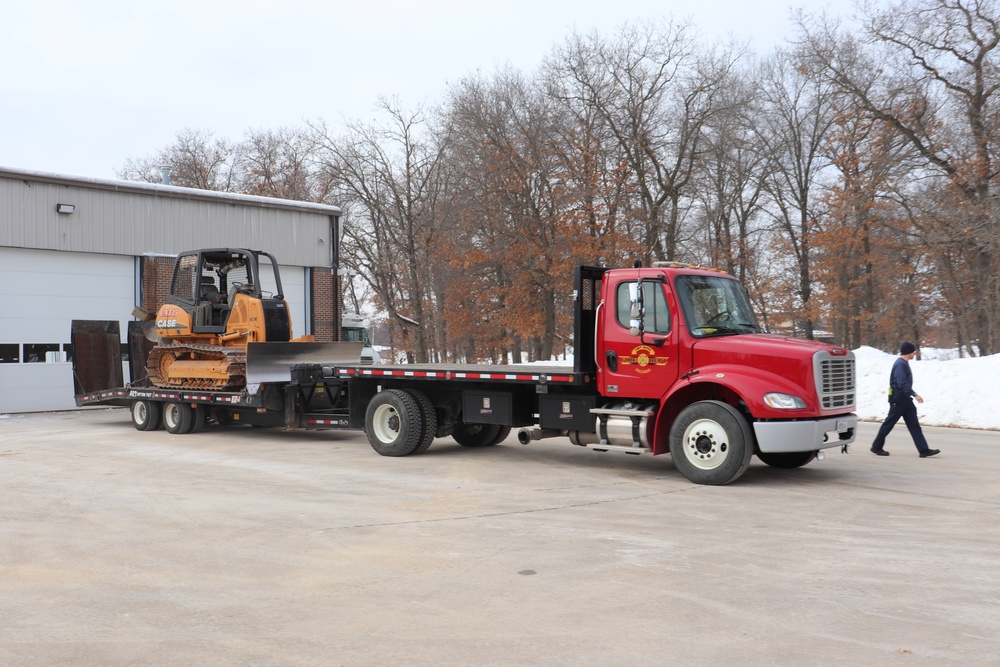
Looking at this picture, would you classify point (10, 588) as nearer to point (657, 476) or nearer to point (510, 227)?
point (657, 476)

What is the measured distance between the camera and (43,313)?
908 inches

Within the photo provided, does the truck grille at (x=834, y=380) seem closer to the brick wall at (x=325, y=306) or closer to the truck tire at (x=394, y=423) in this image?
the truck tire at (x=394, y=423)

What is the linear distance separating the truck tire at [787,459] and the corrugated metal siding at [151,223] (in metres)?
18.7

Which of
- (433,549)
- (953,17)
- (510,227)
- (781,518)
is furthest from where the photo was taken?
(510,227)

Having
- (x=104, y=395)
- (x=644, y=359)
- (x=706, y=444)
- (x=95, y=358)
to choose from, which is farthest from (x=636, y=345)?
(x=95, y=358)

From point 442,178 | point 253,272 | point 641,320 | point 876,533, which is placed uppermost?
point 442,178

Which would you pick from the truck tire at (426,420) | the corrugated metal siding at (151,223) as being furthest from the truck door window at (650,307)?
the corrugated metal siding at (151,223)

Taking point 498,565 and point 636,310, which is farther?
point 636,310

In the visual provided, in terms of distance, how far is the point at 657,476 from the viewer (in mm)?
11445

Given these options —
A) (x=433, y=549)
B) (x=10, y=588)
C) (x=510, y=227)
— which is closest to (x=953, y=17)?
(x=510, y=227)

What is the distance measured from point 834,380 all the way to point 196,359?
11.7 metres

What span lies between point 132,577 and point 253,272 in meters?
10.9

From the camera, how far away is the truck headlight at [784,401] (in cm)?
1020

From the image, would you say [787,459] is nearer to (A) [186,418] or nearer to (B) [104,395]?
(A) [186,418]
